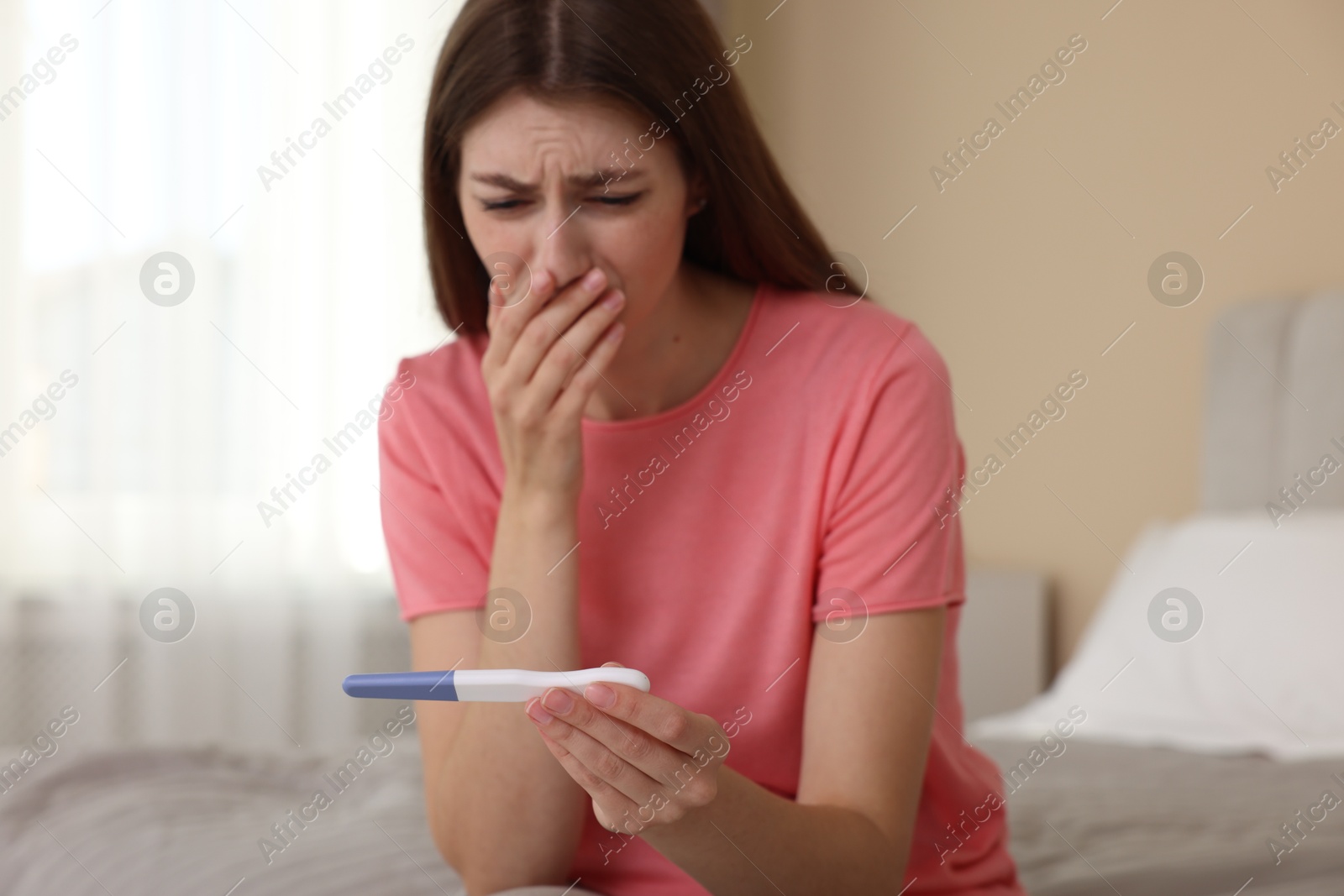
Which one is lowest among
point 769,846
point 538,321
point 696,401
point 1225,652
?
point 1225,652

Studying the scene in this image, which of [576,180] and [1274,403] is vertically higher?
[576,180]

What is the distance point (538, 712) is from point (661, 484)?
→ 39 centimetres

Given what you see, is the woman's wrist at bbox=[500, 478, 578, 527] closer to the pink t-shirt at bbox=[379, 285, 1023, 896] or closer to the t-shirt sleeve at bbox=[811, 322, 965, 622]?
the pink t-shirt at bbox=[379, 285, 1023, 896]

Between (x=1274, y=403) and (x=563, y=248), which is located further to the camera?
(x=1274, y=403)

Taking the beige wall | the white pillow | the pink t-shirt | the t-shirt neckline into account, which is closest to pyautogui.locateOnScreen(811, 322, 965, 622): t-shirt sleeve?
the pink t-shirt

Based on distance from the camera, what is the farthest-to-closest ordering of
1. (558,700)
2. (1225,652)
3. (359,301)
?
(359,301) < (1225,652) < (558,700)

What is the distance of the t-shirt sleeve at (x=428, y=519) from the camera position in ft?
3.14

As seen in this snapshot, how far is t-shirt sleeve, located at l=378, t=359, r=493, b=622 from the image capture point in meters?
0.96

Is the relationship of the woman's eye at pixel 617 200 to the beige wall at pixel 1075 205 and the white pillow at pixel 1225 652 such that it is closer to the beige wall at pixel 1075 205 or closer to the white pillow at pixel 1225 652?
the white pillow at pixel 1225 652

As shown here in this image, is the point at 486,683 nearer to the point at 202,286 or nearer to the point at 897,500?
the point at 897,500

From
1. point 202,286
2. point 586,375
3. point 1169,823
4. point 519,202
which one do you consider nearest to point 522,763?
point 586,375

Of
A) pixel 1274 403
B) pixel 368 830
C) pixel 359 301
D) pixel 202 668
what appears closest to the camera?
pixel 368 830

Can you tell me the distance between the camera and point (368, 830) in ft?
3.56

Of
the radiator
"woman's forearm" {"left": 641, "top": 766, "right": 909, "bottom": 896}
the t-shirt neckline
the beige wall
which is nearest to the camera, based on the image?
"woman's forearm" {"left": 641, "top": 766, "right": 909, "bottom": 896}
